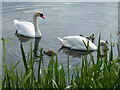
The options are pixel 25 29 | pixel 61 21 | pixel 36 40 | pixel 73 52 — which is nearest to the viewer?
pixel 73 52

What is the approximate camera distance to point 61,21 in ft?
31.5

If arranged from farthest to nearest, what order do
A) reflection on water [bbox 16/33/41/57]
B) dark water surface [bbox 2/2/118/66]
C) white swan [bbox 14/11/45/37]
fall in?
white swan [bbox 14/11/45/37] < dark water surface [bbox 2/2/118/66] < reflection on water [bbox 16/33/41/57]

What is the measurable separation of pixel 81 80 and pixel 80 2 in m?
10.5

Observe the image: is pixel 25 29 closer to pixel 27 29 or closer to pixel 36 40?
pixel 27 29

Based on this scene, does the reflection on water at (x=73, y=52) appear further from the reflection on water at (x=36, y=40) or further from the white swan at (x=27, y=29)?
the white swan at (x=27, y=29)

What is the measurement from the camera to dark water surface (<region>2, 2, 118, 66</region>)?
24.2ft

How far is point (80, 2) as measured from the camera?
12.9 m

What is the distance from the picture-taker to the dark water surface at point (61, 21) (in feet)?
24.2

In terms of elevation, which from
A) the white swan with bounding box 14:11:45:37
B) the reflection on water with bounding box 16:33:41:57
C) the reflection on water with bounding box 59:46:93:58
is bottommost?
the reflection on water with bounding box 59:46:93:58

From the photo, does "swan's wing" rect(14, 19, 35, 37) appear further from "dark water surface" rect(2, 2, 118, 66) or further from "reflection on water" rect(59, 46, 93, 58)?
"reflection on water" rect(59, 46, 93, 58)

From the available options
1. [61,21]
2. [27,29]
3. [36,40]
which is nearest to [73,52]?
[36,40]

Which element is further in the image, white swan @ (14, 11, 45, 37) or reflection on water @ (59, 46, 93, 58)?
white swan @ (14, 11, 45, 37)


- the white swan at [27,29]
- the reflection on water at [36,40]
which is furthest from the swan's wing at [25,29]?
the reflection on water at [36,40]

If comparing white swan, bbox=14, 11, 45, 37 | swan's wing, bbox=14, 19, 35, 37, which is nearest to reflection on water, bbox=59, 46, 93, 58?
white swan, bbox=14, 11, 45, 37
